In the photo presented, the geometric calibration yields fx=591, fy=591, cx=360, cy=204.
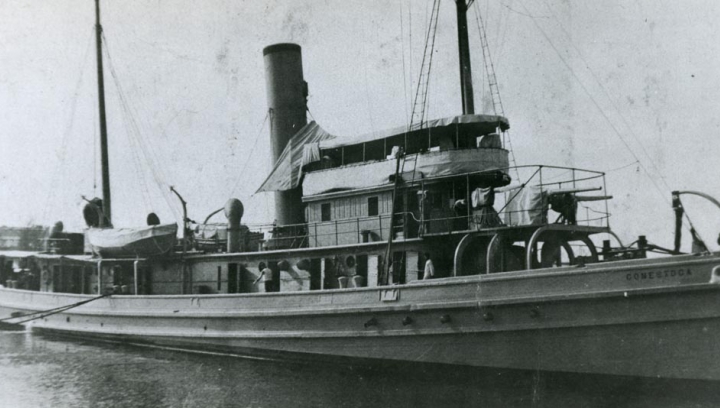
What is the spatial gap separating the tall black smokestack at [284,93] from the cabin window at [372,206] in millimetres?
3884

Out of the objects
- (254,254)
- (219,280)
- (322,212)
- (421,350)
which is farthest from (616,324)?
(219,280)

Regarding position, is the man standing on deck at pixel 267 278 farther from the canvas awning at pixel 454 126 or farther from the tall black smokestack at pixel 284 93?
the canvas awning at pixel 454 126

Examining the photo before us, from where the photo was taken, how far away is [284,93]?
17.1m

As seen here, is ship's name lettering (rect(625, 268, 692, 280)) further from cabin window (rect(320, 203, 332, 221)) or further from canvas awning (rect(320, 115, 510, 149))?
cabin window (rect(320, 203, 332, 221))

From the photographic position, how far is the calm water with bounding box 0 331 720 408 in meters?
9.62

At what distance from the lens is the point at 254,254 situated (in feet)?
49.4

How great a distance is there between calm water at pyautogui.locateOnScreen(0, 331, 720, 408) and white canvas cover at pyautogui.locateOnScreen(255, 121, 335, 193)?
4750 mm

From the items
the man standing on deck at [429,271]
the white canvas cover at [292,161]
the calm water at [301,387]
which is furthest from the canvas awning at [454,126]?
the calm water at [301,387]

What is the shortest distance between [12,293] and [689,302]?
19.8m

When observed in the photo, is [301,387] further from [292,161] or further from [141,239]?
[141,239]

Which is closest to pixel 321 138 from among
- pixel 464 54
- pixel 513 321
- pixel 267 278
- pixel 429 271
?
pixel 267 278

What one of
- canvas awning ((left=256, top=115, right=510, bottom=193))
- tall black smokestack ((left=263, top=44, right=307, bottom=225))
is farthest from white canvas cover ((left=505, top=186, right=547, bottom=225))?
tall black smokestack ((left=263, top=44, right=307, bottom=225))

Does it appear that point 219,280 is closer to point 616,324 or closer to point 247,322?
point 247,322

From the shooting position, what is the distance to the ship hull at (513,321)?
934 cm
